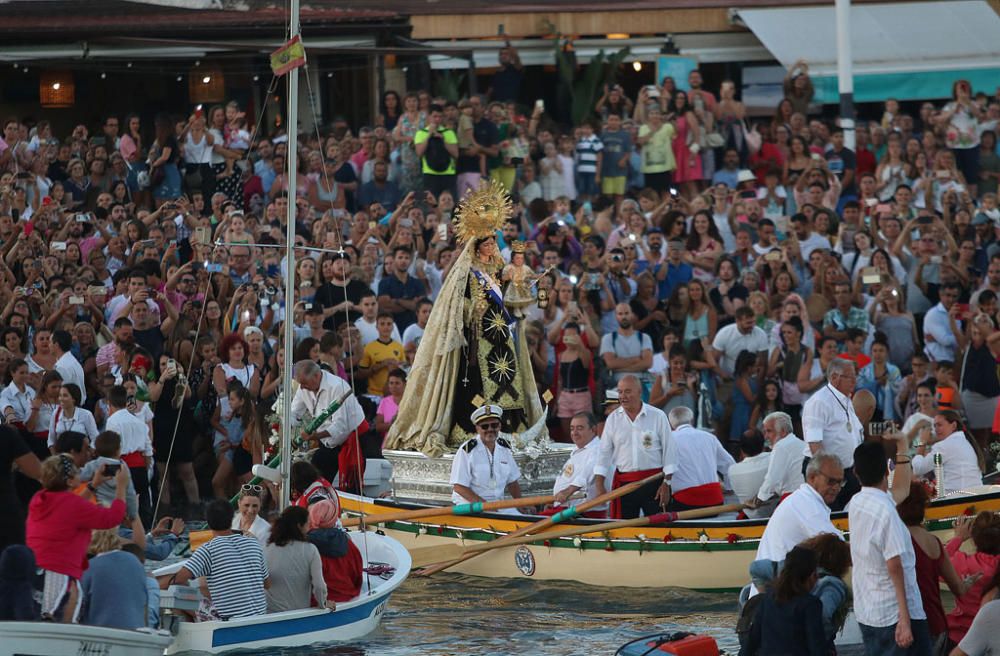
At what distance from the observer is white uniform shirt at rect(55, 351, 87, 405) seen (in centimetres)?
1912

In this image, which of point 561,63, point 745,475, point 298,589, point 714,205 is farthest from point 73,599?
point 561,63

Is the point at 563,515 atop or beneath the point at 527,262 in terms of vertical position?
beneath

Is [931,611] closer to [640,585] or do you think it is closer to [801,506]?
[801,506]

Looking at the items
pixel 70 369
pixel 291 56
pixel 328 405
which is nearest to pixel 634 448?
pixel 328 405

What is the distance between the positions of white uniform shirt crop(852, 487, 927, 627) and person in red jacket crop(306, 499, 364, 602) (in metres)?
4.67

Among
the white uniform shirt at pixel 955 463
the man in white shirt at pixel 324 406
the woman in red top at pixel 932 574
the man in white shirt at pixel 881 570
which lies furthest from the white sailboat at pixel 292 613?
the white uniform shirt at pixel 955 463

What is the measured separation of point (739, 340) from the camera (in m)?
20.6

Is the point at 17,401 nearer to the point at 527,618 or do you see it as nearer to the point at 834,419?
the point at 527,618

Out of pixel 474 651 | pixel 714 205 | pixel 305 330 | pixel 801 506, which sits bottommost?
pixel 474 651

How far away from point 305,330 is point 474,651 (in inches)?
269

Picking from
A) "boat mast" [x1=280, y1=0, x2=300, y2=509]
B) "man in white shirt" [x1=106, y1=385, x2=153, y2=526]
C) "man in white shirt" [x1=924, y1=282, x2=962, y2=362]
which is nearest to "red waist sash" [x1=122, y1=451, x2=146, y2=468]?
"man in white shirt" [x1=106, y1=385, x2=153, y2=526]

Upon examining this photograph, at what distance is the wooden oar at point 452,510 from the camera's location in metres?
16.9

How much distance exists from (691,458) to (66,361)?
21.9 ft

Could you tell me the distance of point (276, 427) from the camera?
18281 millimetres
